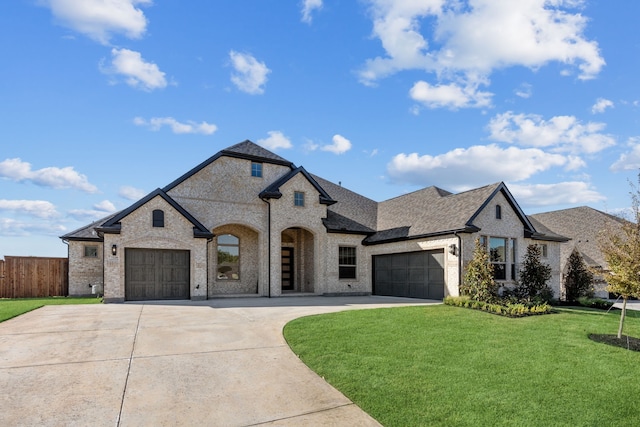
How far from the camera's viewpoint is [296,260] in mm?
23031

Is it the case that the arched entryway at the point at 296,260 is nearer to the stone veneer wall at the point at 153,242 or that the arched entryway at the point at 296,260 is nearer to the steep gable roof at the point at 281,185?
the steep gable roof at the point at 281,185

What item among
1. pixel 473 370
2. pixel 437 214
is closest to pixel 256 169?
pixel 437 214

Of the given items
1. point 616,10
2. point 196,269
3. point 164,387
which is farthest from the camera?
point 196,269

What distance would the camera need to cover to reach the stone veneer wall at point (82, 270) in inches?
800

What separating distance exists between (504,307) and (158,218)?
1402 cm

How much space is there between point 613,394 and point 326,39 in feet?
43.0

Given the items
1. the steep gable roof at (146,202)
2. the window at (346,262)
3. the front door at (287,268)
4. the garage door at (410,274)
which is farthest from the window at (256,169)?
the garage door at (410,274)

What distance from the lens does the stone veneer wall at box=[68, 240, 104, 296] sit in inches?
800

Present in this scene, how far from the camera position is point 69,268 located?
66.7 feet

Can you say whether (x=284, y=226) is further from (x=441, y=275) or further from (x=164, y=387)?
(x=164, y=387)

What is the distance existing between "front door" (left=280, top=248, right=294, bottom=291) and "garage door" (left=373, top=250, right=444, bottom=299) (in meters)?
5.12

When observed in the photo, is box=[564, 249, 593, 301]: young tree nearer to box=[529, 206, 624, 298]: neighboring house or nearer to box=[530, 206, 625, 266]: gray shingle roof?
box=[529, 206, 624, 298]: neighboring house

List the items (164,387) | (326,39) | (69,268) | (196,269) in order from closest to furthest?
(164,387), (326,39), (196,269), (69,268)

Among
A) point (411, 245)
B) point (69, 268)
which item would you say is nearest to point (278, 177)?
point (411, 245)
